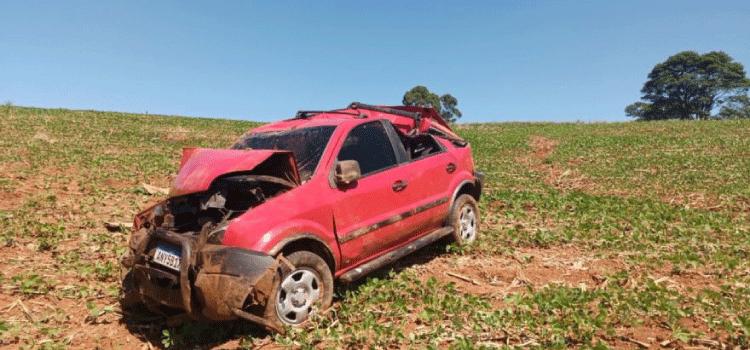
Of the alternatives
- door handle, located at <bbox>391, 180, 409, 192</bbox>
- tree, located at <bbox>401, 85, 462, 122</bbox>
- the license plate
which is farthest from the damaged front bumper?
tree, located at <bbox>401, 85, 462, 122</bbox>

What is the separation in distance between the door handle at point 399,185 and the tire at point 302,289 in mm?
1336

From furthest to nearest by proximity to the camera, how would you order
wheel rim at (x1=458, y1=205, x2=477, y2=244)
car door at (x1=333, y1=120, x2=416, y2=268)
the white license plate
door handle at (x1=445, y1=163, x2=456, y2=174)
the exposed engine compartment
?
wheel rim at (x1=458, y1=205, x2=477, y2=244) < door handle at (x1=445, y1=163, x2=456, y2=174) < car door at (x1=333, y1=120, x2=416, y2=268) < the exposed engine compartment < the white license plate

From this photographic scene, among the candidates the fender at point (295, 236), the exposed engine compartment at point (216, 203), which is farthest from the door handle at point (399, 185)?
the exposed engine compartment at point (216, 203)

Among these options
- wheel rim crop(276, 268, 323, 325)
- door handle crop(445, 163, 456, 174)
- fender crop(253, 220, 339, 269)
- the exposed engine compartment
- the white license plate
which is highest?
door handle crop(445, 163, 456, 174)

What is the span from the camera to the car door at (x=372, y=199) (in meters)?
4.90

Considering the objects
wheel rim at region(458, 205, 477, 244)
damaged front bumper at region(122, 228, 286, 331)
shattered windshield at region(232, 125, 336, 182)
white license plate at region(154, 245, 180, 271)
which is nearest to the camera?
damaged front bumper at region(122, 228, 286, 331)

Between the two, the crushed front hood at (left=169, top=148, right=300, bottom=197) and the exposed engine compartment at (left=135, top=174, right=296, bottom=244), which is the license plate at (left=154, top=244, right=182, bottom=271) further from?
the crushed front hood at (left=169, top=148, right=300, bottom=197)

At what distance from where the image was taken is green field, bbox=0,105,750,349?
13.9 feet

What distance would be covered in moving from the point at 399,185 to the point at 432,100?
72.0m

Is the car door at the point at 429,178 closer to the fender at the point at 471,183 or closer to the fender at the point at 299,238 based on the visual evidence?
the fender at the point at 471,183

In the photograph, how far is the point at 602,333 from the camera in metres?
4.15

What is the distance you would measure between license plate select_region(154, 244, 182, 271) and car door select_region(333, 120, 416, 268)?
4.96 feet

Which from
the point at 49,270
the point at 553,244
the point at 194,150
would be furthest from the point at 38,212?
the point at 553,244

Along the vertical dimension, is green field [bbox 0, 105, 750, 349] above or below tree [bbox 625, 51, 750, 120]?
below
